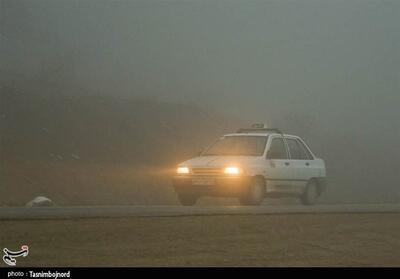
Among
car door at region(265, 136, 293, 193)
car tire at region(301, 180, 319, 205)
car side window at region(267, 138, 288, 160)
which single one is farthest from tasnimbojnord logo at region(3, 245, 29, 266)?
car tire at region(301, 180, 319, 205)

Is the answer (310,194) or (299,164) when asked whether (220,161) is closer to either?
(299,164)

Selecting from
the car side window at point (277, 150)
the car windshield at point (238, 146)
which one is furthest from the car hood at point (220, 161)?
the car side window at point (277, 150)

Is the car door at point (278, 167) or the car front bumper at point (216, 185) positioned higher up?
the car door at point (278, 167)

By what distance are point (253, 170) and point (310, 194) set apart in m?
3.27

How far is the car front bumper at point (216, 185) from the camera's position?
1948 cm

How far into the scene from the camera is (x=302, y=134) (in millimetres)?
49312

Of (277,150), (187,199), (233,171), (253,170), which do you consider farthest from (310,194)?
(233,171)

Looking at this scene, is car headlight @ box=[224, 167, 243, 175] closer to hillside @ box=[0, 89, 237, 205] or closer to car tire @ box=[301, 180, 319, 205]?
car tire @ box=[301, 180, 319, 205]

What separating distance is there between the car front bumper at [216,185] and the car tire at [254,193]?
0.55 ft

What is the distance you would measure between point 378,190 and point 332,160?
22.4 feet

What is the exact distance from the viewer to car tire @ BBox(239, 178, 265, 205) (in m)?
19.9

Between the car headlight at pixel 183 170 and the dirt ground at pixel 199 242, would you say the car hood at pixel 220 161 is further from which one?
the dirt ground at pixel 199 242

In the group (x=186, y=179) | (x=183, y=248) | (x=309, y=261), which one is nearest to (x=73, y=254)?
(x=183, y=248)
